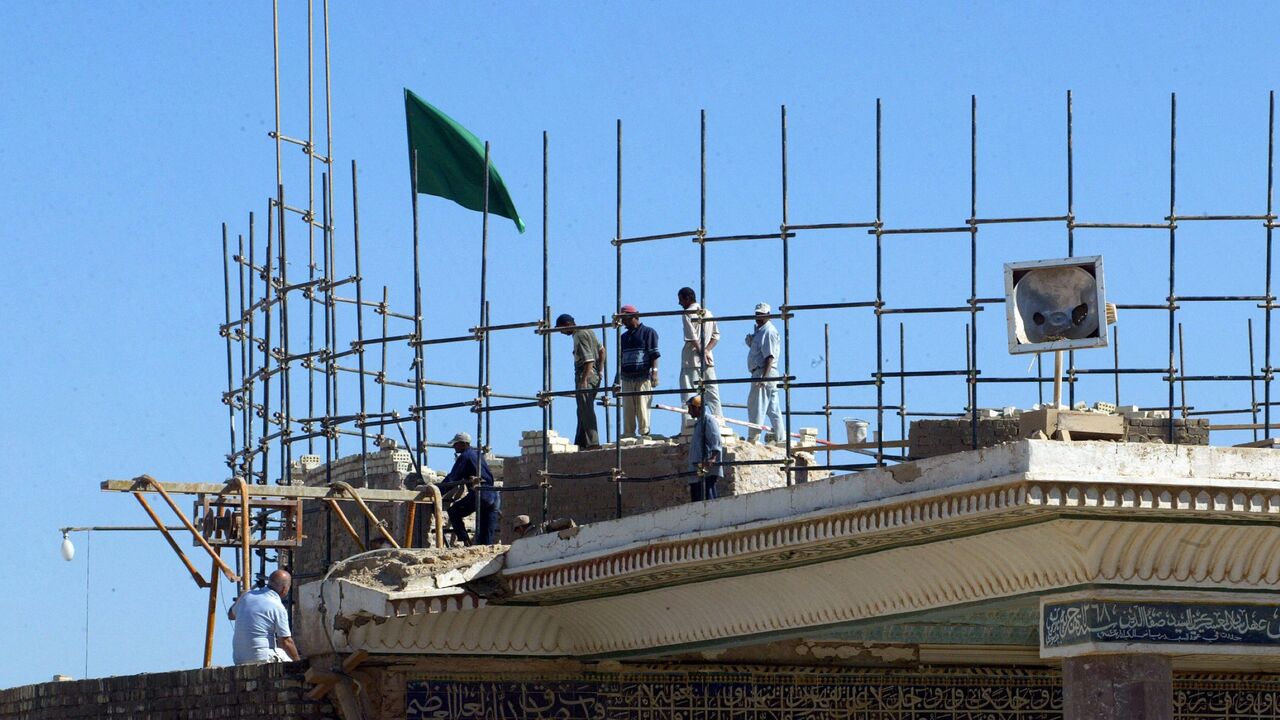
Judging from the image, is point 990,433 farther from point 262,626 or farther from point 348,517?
point 262,626

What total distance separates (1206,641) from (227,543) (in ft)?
18.9

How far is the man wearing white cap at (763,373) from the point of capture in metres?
13.7

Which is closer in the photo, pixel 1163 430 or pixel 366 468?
pixel 1163 430

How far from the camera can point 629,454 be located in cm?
1359

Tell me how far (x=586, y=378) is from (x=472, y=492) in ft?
7.23

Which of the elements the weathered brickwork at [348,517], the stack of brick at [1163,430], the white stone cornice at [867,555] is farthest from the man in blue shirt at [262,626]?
the stack of brick at [1163,430]

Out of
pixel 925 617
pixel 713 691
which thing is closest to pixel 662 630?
pixel 713 691

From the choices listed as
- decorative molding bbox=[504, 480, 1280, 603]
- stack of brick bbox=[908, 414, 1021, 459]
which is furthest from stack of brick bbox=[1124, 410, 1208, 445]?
decorative molding bbox=[504, 480, 1280, 603]

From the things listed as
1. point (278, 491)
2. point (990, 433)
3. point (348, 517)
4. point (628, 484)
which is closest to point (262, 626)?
point (278, 491)

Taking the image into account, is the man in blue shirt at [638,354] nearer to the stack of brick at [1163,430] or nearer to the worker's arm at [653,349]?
the worker's arm at [653,349]

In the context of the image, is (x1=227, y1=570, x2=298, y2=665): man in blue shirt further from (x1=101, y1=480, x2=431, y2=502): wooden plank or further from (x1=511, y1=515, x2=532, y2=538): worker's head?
(x1=511, y1=515, x2=532, y2=538): worker's head

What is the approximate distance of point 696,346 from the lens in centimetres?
1366

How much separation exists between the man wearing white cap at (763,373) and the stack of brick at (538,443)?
1.24 m

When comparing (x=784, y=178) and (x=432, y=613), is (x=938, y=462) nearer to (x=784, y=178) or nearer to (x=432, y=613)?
(x=432, y=613)
